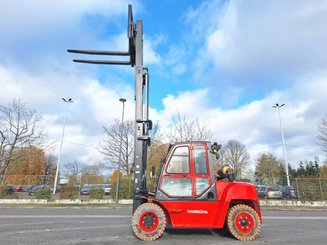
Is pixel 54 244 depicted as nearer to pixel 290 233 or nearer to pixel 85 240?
pixel 85 240

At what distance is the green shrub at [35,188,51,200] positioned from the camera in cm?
2329

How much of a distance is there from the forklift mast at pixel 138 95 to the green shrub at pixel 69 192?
59.7 feet

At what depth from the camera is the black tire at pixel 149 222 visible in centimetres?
654

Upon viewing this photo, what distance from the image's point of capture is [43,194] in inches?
921

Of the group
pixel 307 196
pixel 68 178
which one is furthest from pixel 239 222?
pixel 68 178

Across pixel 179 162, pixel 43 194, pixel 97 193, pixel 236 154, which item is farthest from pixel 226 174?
pixel 236 154

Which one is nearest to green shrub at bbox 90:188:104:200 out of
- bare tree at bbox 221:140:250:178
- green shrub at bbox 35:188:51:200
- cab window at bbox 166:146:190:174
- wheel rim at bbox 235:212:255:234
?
green shrub at bbox 35:188:51:200

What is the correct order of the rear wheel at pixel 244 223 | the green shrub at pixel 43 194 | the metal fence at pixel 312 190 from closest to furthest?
the rear wheel at pixel 244 223 → the metal fence at pixel 312 190 → the green shrub at pixel 43 194

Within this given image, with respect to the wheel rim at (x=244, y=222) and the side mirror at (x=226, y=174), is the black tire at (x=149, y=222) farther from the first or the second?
the side mirror at (x=226, y=174)

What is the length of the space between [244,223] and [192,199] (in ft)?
4.71

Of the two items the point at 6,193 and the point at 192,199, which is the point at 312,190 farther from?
the point at 6,193

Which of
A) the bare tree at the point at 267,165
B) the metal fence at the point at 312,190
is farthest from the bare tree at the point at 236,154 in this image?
the metal fence at the point at 312,190

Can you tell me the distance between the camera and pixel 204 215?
664 centimetres

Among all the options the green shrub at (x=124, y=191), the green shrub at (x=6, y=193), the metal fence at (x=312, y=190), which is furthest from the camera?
the green shrub at (x=124, y=191)
